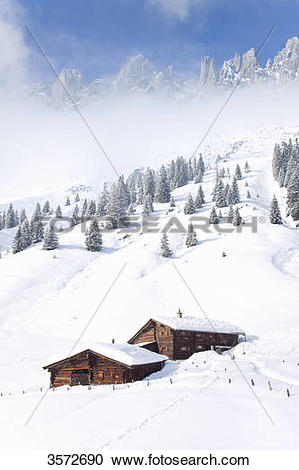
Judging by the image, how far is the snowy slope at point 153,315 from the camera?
1032 centimetres

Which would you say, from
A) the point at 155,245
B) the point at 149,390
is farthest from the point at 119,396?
the point at 155,245

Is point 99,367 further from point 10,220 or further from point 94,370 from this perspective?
point 10,220

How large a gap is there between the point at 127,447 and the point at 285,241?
2433 inches

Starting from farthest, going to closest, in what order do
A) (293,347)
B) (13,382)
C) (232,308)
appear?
(232,308) < (293,347) < (13,382)

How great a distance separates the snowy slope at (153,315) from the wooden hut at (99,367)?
5.25ft

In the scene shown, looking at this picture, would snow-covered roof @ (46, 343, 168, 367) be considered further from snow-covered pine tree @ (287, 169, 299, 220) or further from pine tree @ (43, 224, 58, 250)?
snow-covered pine tree @ (287, 169, 299, 220)

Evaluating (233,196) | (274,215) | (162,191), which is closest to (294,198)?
(274,215)

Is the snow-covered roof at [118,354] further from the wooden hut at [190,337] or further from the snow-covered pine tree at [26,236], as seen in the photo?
the snow-covered pine tree at [26,236]

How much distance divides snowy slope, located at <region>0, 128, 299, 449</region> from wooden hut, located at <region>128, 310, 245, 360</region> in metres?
2.41

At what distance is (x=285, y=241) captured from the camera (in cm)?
6450

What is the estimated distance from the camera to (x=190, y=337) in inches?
1399

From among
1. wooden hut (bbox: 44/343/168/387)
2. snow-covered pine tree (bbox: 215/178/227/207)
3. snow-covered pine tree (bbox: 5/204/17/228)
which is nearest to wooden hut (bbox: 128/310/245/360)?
wooden hut (bbox: 44/343/168/387)

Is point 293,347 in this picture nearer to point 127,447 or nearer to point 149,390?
point 149,390

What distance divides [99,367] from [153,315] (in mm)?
17502
